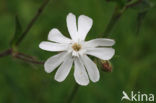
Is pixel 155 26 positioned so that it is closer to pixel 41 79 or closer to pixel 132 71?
pixel 132 71

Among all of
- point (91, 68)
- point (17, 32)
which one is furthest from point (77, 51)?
point (17, 32)

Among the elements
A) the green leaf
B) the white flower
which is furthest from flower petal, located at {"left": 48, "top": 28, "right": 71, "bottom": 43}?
the green leaf

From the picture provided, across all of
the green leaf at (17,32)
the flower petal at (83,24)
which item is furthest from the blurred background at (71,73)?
the flower petal at (83,24)

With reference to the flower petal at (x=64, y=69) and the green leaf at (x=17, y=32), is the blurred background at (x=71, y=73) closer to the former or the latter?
the green leaf at (x=17, y=32)

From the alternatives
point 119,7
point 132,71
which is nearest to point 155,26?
point 132,71

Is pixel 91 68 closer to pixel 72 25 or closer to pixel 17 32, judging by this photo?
pixel 72 25

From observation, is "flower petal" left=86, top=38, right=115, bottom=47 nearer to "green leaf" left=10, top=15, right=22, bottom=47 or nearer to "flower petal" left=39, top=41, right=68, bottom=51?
"flower petal" left=39, top=41, right=68, bottom=51
